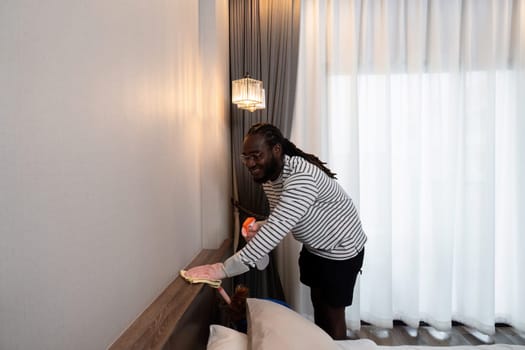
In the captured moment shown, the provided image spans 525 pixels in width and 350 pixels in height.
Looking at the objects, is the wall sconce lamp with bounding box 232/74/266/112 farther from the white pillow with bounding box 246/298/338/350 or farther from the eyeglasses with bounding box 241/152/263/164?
the white pillow with bounding box 246/298/338/350

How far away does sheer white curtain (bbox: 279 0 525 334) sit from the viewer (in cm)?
207

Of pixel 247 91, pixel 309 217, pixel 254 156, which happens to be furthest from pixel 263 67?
pixel 309 217

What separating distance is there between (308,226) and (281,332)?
581 mm

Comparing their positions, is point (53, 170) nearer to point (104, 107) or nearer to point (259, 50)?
point (104, 107)

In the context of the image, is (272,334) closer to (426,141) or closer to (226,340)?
(226,340)

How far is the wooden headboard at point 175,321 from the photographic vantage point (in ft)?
2.29


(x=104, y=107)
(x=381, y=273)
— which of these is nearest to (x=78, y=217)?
(x=104, y=107)

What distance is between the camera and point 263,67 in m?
2.08

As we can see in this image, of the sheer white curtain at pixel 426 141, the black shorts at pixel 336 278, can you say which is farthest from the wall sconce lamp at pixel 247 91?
the black shorts at pixel 336 278

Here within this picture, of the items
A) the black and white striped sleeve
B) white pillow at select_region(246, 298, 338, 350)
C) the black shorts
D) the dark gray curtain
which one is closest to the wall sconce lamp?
the dark gray curtain

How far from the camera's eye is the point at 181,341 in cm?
83

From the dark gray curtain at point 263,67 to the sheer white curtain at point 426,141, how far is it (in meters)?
0.12

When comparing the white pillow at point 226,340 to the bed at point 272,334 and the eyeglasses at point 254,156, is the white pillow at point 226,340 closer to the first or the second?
the bed at point 272,334

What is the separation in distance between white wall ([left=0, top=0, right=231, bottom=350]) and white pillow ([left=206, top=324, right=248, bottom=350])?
0.77ft
